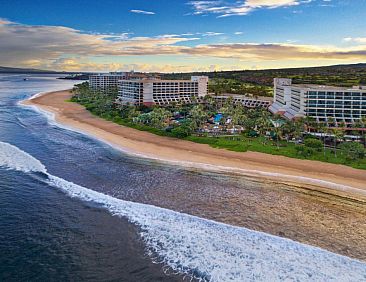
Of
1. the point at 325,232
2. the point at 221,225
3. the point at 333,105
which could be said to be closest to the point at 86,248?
the point at 221,225

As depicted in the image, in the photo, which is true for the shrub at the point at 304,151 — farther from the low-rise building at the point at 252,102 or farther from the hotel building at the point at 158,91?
the hotel building at the point at 158,91

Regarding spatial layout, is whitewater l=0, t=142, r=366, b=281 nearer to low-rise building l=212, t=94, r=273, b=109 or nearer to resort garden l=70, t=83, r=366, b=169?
resort garden l=70, t=83, r=366, b=169

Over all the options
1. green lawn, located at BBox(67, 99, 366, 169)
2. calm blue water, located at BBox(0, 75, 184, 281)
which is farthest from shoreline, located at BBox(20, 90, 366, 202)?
calm blue water, located at BBox(0, 75, 184, 281)

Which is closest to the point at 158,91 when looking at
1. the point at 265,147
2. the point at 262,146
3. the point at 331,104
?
the point at 331,104

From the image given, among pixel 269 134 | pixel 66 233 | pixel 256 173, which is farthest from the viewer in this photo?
pixel 269 134

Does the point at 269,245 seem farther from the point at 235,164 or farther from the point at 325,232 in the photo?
the point at 235,164

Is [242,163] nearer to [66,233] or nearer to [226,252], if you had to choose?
[226,252]
